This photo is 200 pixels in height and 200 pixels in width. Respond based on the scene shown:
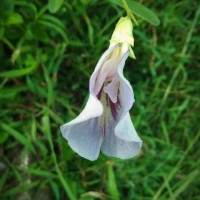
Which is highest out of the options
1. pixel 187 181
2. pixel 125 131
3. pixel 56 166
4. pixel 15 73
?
pixel 125 131

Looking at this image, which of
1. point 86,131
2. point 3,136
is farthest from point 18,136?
point 86,131

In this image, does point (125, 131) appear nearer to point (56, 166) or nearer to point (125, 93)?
point (125, 93)

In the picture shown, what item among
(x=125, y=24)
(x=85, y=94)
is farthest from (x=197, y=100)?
(x=125, y=24)

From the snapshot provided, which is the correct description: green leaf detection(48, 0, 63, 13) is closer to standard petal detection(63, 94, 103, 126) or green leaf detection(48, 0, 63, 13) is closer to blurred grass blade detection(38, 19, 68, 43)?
blurred grass blade detection(38, 19, 68, 43)

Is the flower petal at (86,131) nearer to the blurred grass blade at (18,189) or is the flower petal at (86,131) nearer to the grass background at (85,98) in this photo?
the grass background at (85,98)

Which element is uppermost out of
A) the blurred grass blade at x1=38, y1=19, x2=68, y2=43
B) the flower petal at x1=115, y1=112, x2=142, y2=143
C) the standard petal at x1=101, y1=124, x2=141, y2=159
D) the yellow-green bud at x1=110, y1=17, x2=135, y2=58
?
the yellow-green bud at x1=110, y1=17, x2=135, y2=58

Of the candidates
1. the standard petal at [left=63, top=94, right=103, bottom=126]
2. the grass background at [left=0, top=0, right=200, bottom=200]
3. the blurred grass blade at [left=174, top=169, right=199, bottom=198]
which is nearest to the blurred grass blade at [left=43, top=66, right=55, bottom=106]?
the grass background at [left=0, top=0, right=200, bottom=200]

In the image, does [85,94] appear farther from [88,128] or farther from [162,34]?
[88,128]
